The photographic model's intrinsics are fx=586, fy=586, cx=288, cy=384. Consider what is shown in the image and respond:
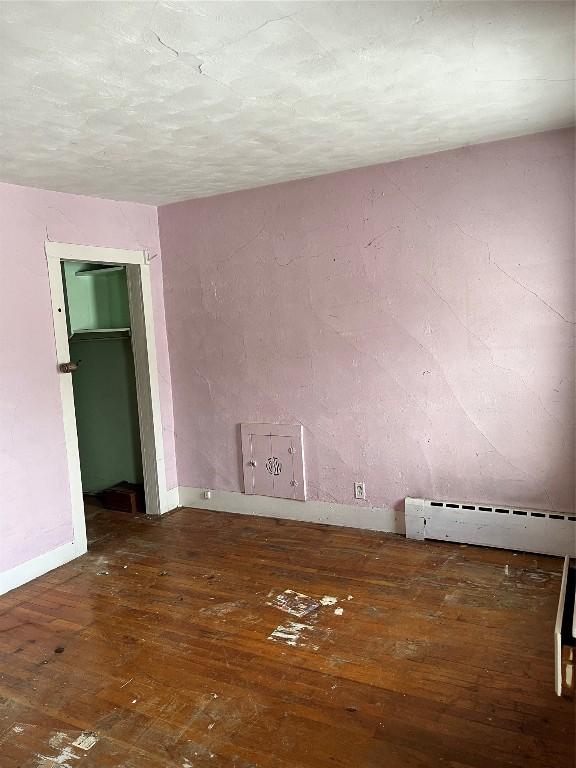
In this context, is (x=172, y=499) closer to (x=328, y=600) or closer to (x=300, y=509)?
(x=300, y=509)

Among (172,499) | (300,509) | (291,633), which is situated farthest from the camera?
(172,499)

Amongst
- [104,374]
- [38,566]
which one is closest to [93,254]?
[104,374]

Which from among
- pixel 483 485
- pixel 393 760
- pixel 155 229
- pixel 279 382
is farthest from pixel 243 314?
pixel 393 760

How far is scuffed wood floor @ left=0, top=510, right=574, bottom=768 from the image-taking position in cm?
205

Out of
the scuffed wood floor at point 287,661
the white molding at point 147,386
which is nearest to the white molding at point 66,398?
the scuffed wood floor at point 287,661

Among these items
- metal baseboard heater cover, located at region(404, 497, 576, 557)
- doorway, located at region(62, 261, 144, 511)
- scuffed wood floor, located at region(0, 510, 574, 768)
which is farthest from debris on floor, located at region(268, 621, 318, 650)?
doorway, located at region(62, 261, 144, 511)

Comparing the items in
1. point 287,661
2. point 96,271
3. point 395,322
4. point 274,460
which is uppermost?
point 96,271

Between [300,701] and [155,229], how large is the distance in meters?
3.50

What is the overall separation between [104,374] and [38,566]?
1867 millimetres

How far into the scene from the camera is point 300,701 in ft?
7.47

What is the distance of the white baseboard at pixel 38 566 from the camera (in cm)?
341

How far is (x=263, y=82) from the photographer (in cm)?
224

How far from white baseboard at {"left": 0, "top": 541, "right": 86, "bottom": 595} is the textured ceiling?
7.45ft

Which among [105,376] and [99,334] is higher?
[99,334]
